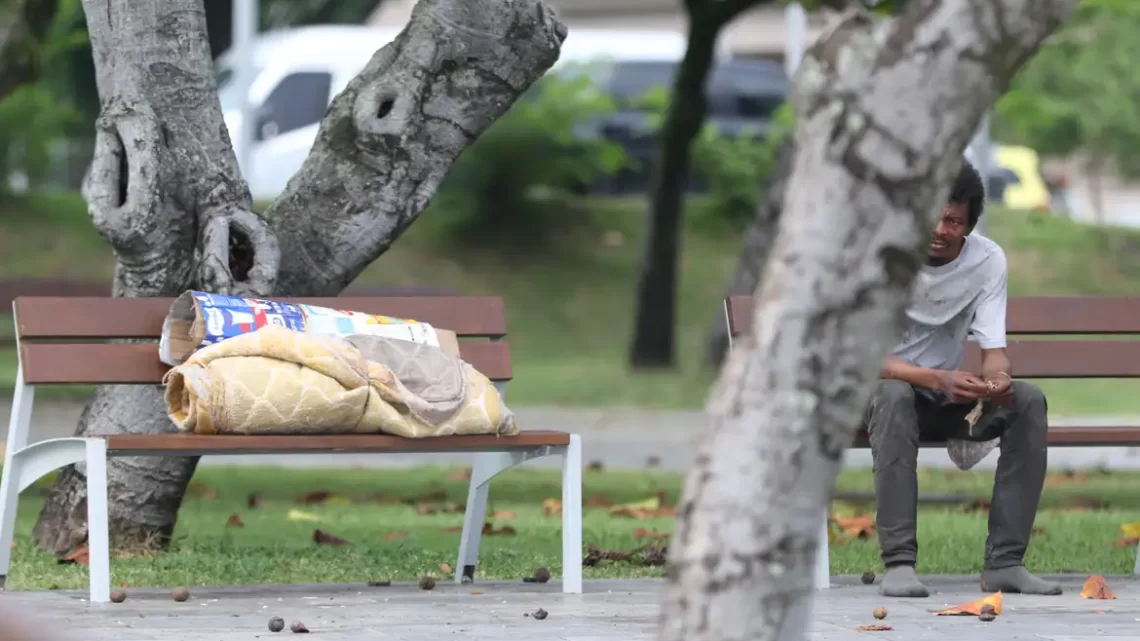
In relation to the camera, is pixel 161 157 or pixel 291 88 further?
pixel 291 88

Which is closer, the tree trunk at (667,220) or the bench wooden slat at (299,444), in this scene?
the bench wooden slat at (299,444)

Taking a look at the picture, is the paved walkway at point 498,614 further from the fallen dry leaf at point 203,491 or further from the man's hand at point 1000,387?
the fallen dry leaf at point 203,491

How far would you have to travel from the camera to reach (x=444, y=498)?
9688 millimetres

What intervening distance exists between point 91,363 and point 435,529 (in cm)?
239

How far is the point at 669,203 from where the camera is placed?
17.4 m

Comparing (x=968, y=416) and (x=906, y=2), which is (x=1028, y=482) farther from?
(x=906, y=2)

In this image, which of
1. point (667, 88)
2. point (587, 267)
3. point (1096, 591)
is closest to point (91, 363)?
point (1096, 591)

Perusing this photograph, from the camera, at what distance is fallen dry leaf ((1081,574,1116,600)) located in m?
5.90

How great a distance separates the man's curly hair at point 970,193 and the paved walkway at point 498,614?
1129mm

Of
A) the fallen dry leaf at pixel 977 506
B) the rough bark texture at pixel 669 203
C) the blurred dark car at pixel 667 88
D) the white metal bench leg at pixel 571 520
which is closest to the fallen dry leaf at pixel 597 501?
the fallen dry leaf at pixel 977 506

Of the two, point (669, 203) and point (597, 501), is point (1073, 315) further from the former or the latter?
point (669, 203)

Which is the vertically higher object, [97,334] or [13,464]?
[97,334]

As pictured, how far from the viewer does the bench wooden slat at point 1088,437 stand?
20.7 feet

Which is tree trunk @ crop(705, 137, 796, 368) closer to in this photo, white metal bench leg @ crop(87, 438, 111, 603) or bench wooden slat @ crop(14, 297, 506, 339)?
bench wooden slat @ crop(14, 297, 506, 339)
